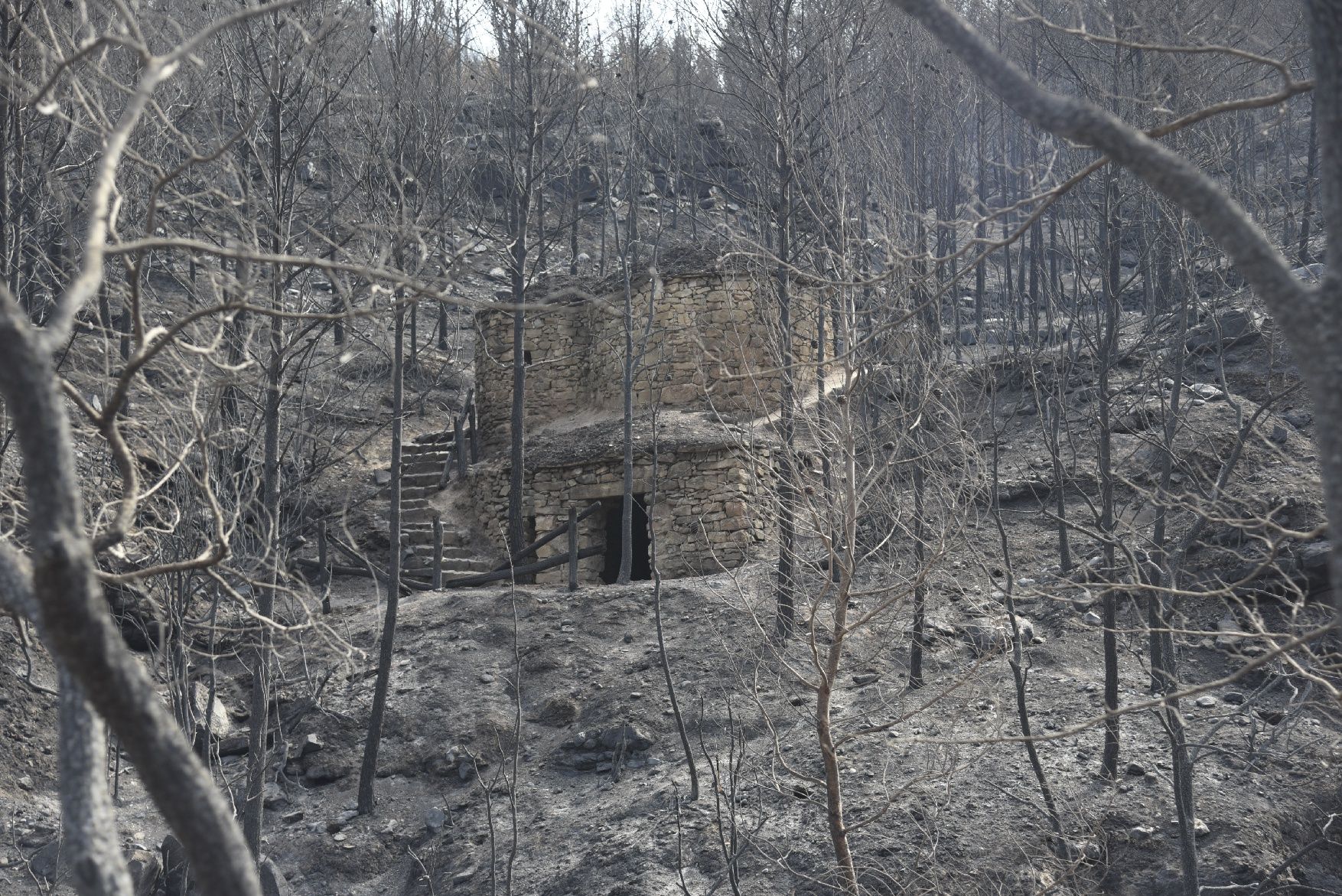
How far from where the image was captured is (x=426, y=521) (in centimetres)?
1788

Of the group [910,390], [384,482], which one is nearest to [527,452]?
[384,482]

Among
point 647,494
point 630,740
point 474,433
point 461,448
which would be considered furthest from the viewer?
point 474,433

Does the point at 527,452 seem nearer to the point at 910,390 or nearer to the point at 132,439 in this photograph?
the point at 132,439

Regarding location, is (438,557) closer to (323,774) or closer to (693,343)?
(323,774)

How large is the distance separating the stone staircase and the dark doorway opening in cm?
180

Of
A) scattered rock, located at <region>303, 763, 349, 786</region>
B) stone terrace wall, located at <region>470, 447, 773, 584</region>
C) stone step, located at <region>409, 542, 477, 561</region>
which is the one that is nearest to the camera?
scattered rock, located at <region>303, 763, 349, 786</region>

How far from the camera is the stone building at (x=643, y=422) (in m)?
15.8

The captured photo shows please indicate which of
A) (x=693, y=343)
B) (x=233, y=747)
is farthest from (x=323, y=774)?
(x=693, y=343)

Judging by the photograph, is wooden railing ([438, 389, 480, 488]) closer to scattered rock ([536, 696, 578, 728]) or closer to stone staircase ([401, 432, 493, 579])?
Answer: stone staircase ([401, 432, 493, 579])

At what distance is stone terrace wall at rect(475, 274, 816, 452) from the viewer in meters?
17.7

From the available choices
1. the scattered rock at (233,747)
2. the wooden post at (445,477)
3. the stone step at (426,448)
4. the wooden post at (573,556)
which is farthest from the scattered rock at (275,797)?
the stone step at (426,448)

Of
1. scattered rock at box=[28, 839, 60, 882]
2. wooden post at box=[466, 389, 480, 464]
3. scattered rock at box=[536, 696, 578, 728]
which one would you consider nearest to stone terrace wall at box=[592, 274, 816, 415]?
wooden post at box=[466, 389, 480, 464]

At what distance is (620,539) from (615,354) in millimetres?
2958

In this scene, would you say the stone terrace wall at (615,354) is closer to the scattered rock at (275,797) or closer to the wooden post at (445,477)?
the wooden post at (445,477)
